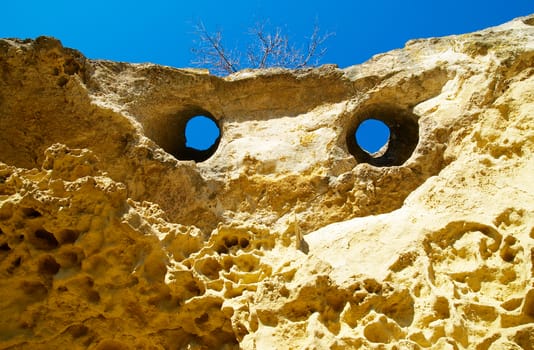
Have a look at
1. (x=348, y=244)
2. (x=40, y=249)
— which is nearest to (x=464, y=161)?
(x=348, y=244)

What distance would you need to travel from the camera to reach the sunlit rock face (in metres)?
4.01

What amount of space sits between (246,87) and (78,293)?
4.24 m

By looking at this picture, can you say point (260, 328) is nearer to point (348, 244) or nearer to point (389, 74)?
point (348, 244)

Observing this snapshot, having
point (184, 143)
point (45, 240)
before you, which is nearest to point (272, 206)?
point (184, 143)

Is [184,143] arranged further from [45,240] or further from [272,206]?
[45,240]

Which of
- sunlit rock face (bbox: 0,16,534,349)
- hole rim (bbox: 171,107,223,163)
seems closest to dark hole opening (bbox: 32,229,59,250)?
sunlit rock face (bbox: 0,16,534,349)

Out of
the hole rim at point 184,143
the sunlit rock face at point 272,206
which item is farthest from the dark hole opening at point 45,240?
the hole rim at point 184,143

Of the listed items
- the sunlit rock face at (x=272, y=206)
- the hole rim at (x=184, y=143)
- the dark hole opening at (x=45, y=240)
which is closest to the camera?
the sunlit rock face at (x=272, y=206)

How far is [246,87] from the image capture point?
25.6ft

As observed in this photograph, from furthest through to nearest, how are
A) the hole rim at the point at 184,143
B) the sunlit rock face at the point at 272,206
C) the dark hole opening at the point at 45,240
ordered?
the hole rim at the point at 184,143, the dark hole opening at the point at 45,240, the sunlit rock face at the point at 272,206

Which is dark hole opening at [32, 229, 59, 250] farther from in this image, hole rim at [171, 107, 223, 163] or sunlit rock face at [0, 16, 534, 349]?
hole rim at [171, 107, 223, 163]

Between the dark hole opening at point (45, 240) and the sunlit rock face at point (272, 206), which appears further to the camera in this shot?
the dark hole opening at point (45, 240)

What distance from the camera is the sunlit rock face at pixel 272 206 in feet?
13.2

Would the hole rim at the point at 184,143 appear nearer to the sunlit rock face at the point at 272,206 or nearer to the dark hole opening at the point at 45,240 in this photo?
the sunlit rock face at the point at 272,206
